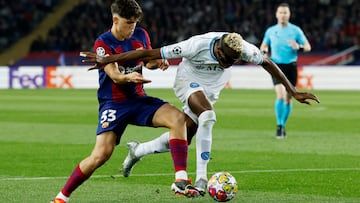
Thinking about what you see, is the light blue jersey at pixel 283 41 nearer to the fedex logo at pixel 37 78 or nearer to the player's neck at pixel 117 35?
the player's neck at pixel 117 35

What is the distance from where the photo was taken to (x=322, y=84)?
106 ft

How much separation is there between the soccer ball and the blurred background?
27981 millimetres

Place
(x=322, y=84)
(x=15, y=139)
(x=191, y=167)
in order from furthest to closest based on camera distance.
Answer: (x=322, y=84)
(x=15, y=139)
(x=191, y=167)

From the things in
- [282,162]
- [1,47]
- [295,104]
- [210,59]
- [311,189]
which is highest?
[210,59]

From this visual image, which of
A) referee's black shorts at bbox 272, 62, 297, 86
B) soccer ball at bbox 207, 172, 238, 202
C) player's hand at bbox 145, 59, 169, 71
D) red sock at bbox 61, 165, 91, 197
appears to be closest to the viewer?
red sock at bbox 61, 165, 91, 197

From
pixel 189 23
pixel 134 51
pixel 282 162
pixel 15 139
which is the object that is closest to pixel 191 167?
pixel 282 162

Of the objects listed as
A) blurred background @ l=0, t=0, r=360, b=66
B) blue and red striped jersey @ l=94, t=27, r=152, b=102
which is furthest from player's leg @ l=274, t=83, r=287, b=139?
blurred background @ l=0, t=0, r=360, b=66

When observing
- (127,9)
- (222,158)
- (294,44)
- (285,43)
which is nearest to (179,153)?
(127,9)

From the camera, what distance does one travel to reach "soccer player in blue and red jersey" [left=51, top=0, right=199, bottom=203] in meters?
7.72

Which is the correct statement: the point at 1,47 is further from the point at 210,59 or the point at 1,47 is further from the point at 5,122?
the point at 210,59

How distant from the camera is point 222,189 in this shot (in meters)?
7.79

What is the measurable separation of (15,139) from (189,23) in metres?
26.7

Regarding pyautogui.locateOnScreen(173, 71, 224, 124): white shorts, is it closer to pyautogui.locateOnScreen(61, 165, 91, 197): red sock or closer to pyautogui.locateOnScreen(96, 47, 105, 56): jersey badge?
pyautogui.locateOnScreen(96, 47, 105, 56): jersey badge

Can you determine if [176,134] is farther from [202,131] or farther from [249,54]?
[249,54]
